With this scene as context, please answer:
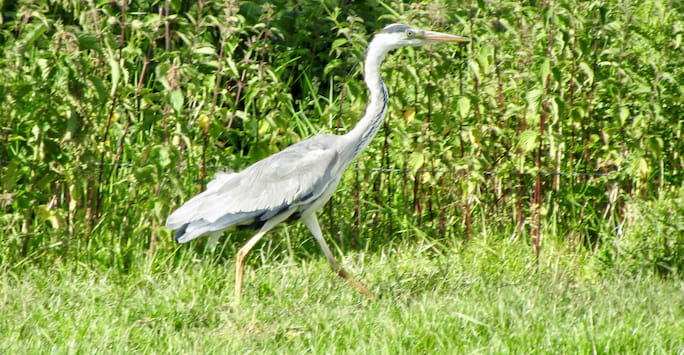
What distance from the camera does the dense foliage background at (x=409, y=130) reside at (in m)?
5.05

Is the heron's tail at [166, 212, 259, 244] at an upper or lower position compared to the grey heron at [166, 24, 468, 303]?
lower

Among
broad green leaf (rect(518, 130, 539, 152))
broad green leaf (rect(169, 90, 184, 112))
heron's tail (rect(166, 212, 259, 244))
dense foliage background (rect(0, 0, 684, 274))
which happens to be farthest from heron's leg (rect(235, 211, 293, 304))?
broad green leaf (rect(518, 130, 539, 152))

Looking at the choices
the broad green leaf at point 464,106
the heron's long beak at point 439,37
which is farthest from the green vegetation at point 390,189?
the heron's long beak at point 439,37

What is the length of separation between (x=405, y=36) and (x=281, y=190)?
121 centimetres

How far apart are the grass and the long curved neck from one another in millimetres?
783

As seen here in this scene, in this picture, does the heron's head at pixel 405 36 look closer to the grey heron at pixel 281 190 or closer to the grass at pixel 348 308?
the grey heron at pixel 281 190

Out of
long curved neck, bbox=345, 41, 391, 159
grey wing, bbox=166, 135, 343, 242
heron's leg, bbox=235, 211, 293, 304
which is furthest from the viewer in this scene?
long curved neck, bbox=345, 41, 391, 159

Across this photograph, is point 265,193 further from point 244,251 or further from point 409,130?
point 409,130

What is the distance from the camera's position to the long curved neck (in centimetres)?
528

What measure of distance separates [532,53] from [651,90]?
73 centimetres

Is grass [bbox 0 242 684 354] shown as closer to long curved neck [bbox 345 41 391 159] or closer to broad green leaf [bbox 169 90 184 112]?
long curved neck [bbox 345 41 391 159]

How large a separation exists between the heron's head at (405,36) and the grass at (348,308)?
1.30 meters

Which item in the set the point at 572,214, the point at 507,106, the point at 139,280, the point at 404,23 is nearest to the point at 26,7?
the point at 139,280

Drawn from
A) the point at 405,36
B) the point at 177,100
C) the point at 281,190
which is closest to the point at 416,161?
the point at 405,36
